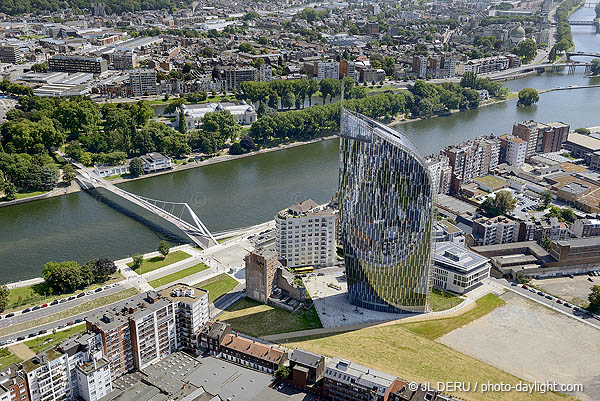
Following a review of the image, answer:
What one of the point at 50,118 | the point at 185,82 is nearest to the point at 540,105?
the point at 185,82

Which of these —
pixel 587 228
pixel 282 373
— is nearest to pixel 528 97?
pixel 587 228

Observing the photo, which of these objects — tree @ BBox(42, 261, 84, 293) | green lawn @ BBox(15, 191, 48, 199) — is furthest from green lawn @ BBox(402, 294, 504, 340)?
green lawn @ BBox(15, 191, 48, 199)

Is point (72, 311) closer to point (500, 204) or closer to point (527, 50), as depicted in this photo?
point (500, 204)

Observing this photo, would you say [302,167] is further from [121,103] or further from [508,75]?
[508,75]

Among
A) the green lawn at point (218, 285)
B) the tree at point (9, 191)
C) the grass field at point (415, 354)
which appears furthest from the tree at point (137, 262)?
the tree at point (9, 191)

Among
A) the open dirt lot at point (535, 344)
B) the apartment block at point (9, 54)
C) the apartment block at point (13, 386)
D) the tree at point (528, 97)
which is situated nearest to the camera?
the apartment block at point (13, 386)

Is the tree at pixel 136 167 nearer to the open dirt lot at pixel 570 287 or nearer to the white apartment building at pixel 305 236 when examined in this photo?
the white apartment building at pixel 305 236
